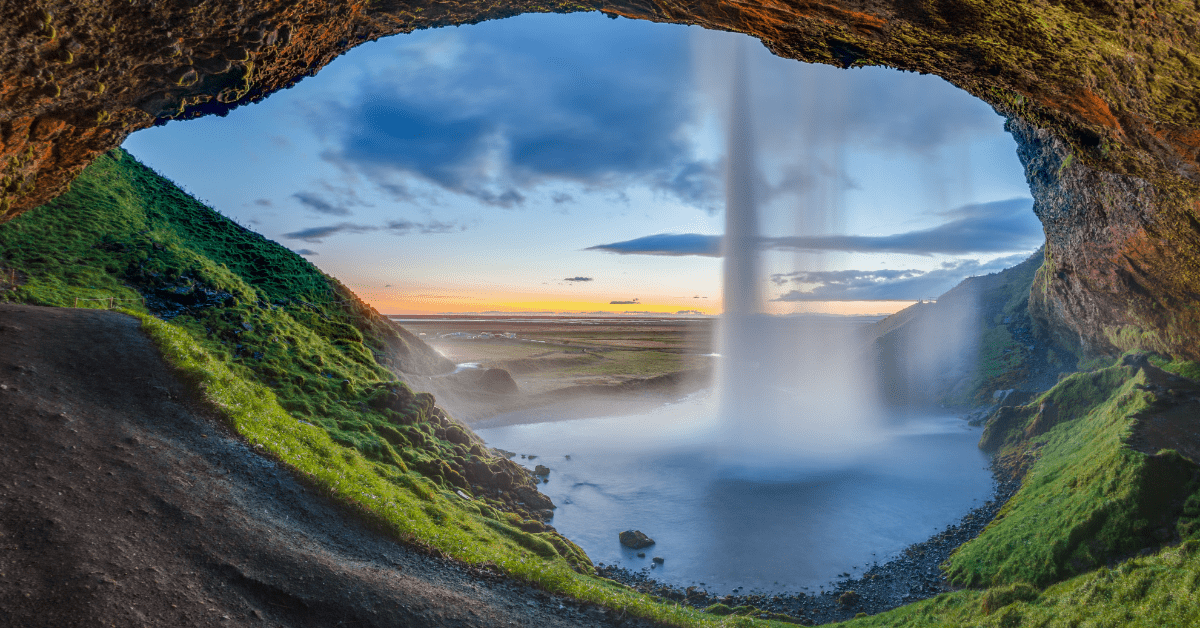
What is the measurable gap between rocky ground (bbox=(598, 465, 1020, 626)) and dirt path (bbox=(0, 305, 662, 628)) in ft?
25.9

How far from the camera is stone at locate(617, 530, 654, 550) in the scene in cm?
2391

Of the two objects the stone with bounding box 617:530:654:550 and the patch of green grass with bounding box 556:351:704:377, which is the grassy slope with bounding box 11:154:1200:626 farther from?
the patch of green grass with bounding box 556:351:704:377

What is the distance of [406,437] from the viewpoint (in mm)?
22969

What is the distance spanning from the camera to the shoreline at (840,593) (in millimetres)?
18406

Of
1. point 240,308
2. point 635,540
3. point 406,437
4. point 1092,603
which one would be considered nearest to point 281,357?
point 240,308

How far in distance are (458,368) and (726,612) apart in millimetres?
38482

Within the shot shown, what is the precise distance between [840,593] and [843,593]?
2.32 feet

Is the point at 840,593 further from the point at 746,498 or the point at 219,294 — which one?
the point at 219,294

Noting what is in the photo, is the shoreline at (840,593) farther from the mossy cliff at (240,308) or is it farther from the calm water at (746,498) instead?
the mossy cliff at (240,308)

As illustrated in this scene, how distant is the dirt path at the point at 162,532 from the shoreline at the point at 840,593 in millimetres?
7755

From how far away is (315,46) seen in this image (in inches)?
521

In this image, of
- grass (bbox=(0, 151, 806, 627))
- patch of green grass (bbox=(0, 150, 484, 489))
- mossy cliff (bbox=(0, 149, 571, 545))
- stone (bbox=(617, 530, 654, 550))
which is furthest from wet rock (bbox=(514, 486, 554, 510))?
stone (bbox=(617, 530, 654, 550))

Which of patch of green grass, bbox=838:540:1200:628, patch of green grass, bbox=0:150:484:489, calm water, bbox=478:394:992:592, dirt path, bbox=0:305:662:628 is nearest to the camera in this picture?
dirt path, bbox=0:305:662:628

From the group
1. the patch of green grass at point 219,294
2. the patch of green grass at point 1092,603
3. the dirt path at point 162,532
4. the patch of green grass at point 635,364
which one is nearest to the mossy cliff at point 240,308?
the patch of green grass at point 219,294
